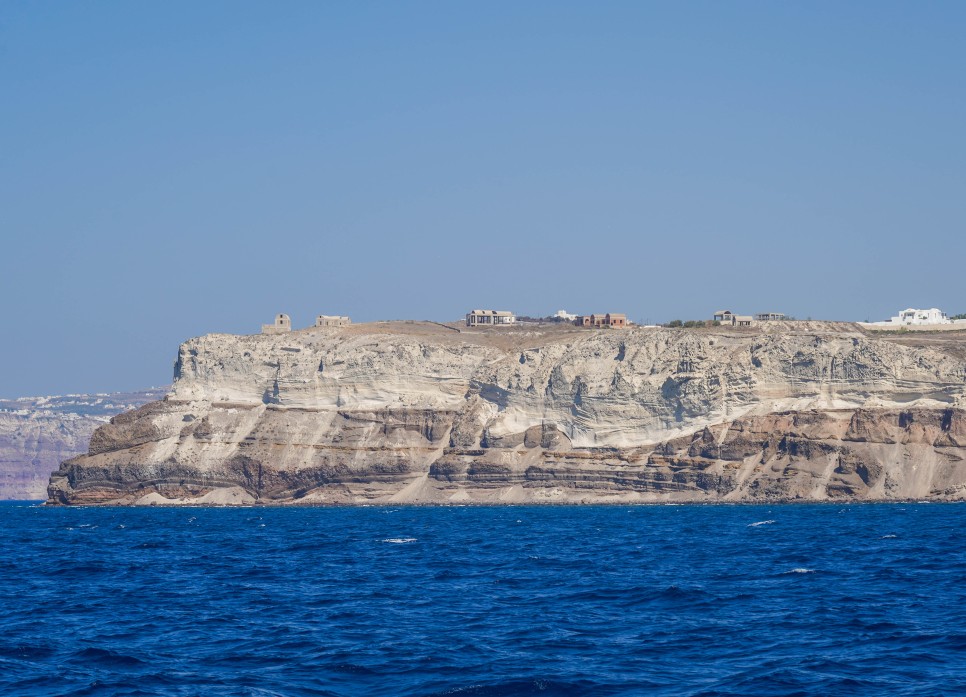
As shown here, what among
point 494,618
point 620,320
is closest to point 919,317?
point 620,320

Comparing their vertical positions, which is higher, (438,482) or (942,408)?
(942,408)

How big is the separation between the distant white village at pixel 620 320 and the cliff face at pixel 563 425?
1567 cm

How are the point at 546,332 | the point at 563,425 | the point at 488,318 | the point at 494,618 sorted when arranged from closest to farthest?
the point at 494,618 → the point at 563,425 → the point at 546,332 → the point at 488,318

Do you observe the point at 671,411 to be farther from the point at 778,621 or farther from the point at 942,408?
the point at 778,621

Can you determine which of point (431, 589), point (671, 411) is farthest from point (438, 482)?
point (431, 589)

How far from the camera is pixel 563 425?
152500mm

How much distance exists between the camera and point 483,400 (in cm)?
15675

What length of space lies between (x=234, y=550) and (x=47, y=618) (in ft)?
84.4

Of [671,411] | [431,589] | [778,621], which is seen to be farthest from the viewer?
[671,411]

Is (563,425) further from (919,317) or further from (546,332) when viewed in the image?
(919,317)

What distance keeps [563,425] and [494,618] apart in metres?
119

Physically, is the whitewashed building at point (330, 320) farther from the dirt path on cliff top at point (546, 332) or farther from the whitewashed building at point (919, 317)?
the whitewashed building at point (919, 317)

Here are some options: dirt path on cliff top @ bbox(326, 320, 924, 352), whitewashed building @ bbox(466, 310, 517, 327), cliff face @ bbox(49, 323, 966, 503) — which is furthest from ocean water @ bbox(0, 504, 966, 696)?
whitewashed building @ bbox(466, 310, 517, 327)

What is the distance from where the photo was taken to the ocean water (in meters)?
26.0
